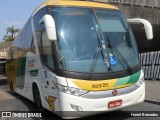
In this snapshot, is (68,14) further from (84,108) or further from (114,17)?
(84,108)

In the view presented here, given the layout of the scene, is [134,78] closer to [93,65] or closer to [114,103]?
[114,103]

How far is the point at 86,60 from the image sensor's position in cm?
773

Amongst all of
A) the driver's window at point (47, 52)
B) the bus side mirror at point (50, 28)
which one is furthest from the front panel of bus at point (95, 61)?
the bus side mirror at point (50, 28)

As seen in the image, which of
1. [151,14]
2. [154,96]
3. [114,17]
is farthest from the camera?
[151,14]

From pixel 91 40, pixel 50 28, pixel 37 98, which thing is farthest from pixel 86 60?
pixel 37 98

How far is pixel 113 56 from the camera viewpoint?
7977 mm

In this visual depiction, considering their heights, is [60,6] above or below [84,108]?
above

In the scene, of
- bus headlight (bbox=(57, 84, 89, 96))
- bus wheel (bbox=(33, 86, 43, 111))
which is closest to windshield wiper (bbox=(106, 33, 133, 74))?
bus headlight (bbox=(57, 84, 89, 96))

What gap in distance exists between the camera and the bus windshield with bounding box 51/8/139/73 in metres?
7.73

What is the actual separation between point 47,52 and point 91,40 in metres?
1.15

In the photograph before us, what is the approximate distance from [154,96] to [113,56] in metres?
4.73

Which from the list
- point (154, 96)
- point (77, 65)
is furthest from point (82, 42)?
point (154, 96)

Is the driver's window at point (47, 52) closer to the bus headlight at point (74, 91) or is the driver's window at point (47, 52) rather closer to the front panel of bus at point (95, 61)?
the front panel of bus at point (95, 61)

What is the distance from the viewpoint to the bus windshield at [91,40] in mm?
7727
